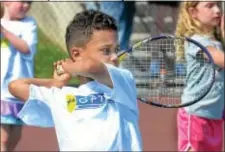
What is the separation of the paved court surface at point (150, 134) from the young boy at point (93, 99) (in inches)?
121

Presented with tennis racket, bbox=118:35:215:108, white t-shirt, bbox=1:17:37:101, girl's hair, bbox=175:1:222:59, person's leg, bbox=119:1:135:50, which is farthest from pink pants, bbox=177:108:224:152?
person's leg, bbox=119:1:135:50

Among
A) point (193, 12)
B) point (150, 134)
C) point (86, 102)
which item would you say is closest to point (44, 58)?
point (150, 134)

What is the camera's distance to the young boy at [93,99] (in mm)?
4031

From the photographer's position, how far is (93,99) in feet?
13.4

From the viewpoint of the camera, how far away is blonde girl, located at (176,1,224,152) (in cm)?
548

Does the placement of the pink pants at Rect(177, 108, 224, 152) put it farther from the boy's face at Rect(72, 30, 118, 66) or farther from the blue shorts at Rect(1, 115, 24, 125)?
the boy's face at Rect(72, 30, 118, 66)

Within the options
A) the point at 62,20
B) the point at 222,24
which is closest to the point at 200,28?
the point at 222,24

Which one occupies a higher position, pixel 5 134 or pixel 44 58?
pixel 44 58

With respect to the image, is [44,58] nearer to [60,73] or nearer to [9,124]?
[9,124]

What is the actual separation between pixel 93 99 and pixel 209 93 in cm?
156

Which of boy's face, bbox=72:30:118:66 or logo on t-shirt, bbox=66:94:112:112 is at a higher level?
boy's face, bbox=72:30:118:66

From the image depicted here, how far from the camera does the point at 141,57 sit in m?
5.66

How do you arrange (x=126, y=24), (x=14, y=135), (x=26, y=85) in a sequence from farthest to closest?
(x=126, y=24) → (x=14, y=135) → (x=26, y=85)

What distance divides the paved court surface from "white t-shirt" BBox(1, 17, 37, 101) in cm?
132
